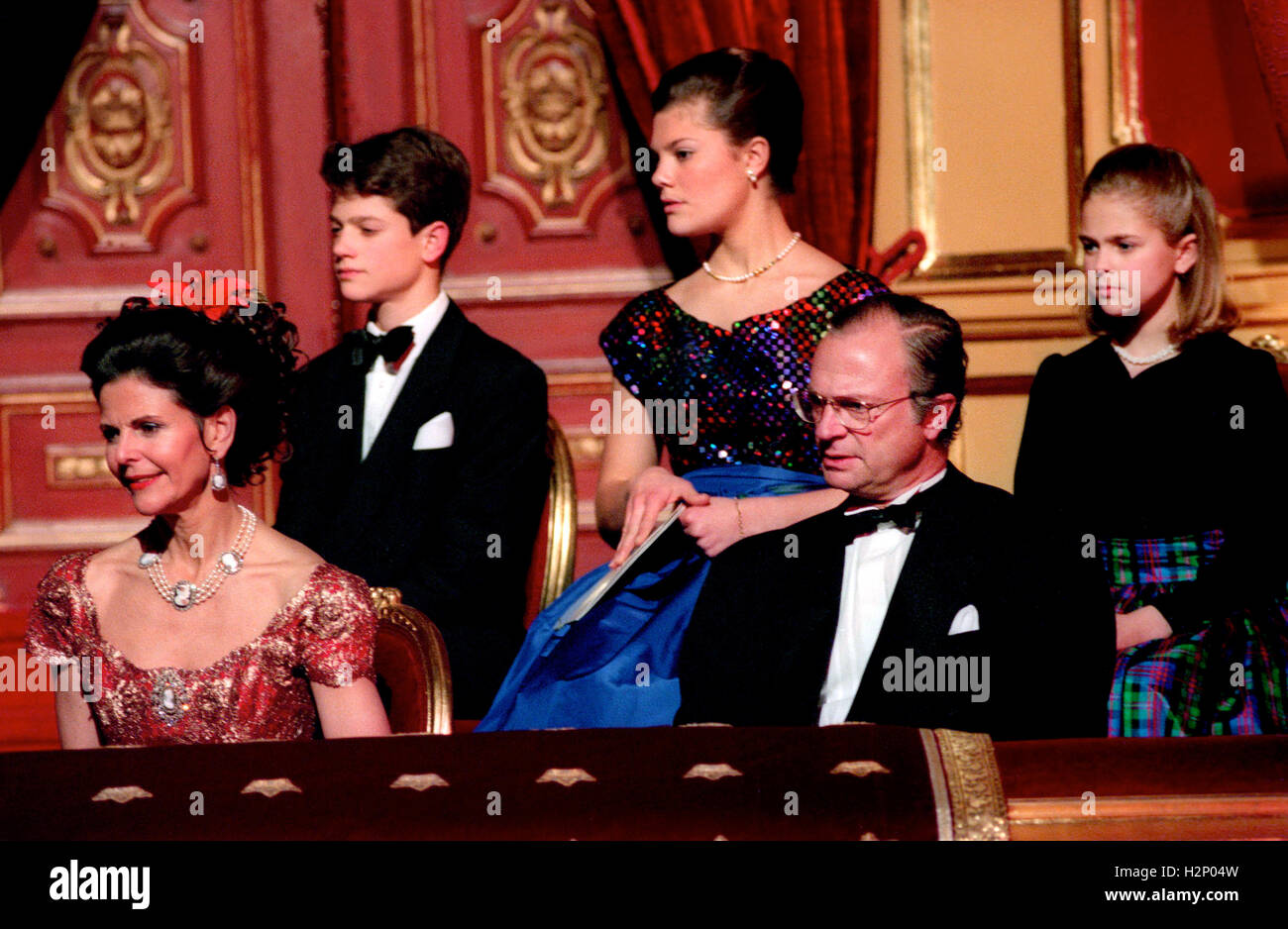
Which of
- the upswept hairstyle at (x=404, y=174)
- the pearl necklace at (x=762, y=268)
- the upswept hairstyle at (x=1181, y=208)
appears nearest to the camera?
the upswept hairstyle at (x=1181, y=208)

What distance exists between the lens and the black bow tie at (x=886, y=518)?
7.11 feet

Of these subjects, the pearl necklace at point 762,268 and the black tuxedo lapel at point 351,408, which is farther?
the black tuxedo lapel at point 351,408

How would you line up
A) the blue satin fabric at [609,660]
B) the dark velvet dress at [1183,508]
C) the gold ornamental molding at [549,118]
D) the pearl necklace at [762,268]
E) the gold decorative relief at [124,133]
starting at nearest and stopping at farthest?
the blue satin fabric at [609,660]
the dark velvet dress at [1183,508]
the pearl necklace at [762,268]
the gold ornamental molding at [549,118]
the gold decorative relief at [124,133]

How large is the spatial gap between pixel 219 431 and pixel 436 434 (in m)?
0.82

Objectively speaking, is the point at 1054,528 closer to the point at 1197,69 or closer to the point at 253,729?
the point at 253,729

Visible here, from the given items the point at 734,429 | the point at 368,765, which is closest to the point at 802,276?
the point at 734,429

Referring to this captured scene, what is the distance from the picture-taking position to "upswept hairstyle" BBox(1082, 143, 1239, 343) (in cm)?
269

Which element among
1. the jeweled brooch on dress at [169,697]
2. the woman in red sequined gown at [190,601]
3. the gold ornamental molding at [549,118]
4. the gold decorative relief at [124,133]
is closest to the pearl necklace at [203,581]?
the woman in red sequined gown at [190,601]

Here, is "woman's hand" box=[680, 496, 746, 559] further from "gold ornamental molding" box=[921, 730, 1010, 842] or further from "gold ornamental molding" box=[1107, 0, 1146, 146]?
"gold ornamental molding" box=[1107, 0, 1146, 146]

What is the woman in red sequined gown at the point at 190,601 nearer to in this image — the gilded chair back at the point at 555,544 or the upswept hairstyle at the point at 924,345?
the gilded chair back at the point at 555,544

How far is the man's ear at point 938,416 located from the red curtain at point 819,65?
1560mm

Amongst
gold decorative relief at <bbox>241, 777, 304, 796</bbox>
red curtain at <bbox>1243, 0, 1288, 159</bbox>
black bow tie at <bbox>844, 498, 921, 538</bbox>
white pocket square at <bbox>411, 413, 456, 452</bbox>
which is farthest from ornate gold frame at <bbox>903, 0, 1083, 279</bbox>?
gold decorative relief at <bbox>241, 777, 304, 796</bbox>

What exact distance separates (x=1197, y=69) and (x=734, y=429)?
188 cm

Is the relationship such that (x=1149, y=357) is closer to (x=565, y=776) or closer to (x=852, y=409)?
(x=852, y=409)
